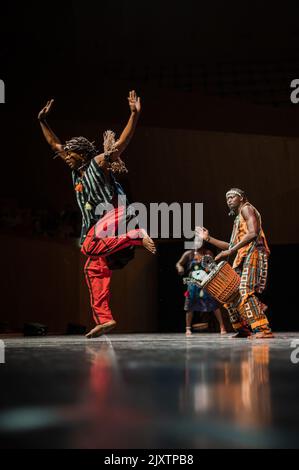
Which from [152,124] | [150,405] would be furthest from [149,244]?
[152,124]

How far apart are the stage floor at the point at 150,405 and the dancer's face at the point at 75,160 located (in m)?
2.59

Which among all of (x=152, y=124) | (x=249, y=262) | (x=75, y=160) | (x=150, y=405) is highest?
(x=152, y=124)

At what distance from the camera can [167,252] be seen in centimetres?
961

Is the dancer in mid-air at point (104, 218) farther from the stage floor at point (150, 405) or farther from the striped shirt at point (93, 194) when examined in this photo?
the stage floor at point (150, 405)

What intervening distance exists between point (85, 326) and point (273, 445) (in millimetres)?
7761

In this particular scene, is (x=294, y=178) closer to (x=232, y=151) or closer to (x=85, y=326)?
(x=232, y=151)

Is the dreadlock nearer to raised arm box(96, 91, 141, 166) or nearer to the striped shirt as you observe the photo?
the striped shirt

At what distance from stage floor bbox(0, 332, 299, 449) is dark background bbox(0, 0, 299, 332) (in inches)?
249

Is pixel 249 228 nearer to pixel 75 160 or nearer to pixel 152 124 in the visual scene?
pixel 75 160

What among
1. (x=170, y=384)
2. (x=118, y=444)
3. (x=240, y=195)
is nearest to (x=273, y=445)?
(x=118, y=444)

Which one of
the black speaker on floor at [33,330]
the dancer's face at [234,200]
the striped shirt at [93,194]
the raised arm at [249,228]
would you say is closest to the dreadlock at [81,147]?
the striped shirt at [93,194]

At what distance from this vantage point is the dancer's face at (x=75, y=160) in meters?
4.67

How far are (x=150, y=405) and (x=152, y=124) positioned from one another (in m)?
8.29

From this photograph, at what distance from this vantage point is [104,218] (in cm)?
446
